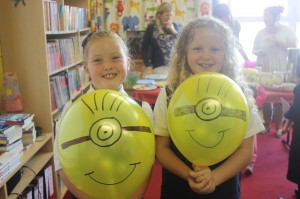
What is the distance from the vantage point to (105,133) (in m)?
0.77

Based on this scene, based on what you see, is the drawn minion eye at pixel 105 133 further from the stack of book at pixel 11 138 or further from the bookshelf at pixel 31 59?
the bookshelf at pixel 31 59

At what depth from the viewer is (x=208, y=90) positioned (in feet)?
2.92

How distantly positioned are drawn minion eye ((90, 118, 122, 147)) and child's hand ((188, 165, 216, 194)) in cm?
29

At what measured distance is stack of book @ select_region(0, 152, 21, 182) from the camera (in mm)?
1520

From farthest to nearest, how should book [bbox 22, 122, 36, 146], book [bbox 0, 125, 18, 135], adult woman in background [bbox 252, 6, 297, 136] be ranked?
adult woman in background [bbox 252, 6, 297, 136] < book [bbox 22, 122, 36, 146] < book [bbox 0, 125, 18, 135]

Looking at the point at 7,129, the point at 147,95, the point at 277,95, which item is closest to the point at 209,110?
the point at 7,129

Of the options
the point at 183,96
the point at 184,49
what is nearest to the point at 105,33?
the point at 184,49

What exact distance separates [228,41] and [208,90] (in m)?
0.29

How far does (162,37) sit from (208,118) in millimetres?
2525

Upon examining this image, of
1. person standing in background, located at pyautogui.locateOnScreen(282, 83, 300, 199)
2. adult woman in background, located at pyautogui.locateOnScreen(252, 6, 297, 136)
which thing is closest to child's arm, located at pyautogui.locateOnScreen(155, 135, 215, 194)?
person standing in background, located at pyautogui.locateOnScreen(282, 83, 300, 199)

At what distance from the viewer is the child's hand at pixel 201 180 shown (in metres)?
0.92

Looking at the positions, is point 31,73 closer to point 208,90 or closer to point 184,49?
point 184,49

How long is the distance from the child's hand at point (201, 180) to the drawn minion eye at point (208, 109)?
180mm

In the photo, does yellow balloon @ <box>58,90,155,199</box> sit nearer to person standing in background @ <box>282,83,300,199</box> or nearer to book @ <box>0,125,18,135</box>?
book @ <box>0,125,18,135</box>
